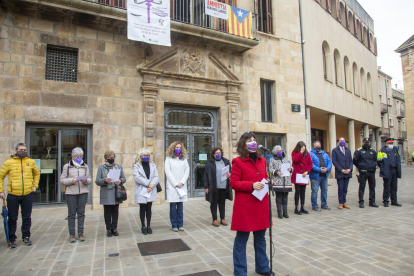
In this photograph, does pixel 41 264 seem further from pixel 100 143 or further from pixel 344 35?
pixel 344 35

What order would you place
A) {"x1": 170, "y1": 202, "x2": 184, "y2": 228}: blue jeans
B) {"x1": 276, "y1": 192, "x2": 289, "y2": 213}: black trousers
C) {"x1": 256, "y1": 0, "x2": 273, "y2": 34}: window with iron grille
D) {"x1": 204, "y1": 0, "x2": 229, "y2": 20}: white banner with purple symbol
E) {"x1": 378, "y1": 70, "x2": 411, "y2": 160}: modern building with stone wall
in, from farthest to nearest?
{"x1": 378, "y1": 70, "x2": 411, "y2": 160}: modern building with stone wall, {"x1": 256, "y1": 0, "x2": 273, "y2": 34}: window with iron grille, {"x1": 204, "y1": 0, "x2": 229, "y2": 20}: white banner with purple symbol, {"x1": 276, "y1": 192, "x2": 289, "y2": 213}: black trousers, {"x1": 170, "y1": 202, "x2": 184, "y2": 228}: blue jeans

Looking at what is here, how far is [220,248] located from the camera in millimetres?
4871

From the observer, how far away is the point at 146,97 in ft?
31.8

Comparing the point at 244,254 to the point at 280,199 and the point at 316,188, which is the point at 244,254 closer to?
the point at 280,199

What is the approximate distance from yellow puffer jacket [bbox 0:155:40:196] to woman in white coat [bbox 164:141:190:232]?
269 cm

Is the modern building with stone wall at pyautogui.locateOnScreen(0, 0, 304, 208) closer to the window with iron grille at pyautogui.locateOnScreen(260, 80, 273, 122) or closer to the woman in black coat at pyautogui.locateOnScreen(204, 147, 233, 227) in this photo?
the window with iron grille at pyautogui.locateOnScreen(260, 80, 273, 122)

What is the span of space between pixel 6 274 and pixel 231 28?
10275mm

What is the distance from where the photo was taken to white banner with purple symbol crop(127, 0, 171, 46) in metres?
8.92

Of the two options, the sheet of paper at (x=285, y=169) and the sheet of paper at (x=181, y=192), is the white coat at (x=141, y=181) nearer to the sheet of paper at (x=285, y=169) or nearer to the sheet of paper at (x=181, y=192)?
the sheet of paper at (x=181, y=192)

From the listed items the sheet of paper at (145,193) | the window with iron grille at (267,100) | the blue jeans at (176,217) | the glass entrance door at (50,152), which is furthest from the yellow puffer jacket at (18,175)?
the window with iron grille at (267,100)

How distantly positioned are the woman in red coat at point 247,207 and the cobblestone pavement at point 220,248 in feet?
1.39

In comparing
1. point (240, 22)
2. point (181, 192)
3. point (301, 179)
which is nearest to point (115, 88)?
point (181, 192)

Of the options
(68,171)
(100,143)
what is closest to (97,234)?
(68,171)

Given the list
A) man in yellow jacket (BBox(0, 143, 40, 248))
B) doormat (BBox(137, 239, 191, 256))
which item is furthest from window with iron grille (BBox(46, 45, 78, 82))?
doormat (BBox(137, 239, 191, 256))
